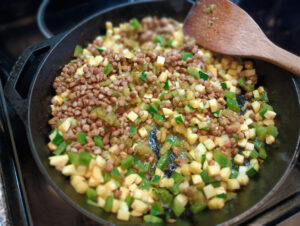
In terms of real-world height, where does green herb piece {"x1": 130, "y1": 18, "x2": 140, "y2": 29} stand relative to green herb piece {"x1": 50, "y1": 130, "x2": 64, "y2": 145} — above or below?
above

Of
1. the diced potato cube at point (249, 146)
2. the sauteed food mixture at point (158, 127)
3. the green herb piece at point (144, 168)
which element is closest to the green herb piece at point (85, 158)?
the sauteed food mixture at point (158, 127)

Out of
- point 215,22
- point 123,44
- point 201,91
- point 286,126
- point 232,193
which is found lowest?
point 232,193

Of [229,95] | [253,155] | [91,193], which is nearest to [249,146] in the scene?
[253,155]

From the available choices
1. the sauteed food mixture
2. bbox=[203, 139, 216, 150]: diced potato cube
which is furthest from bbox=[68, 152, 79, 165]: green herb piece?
bbox=[203, 139, 216, 150]: diced potato cube

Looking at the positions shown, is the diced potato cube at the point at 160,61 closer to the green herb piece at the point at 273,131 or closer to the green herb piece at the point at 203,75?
the green herb piece at the point at 203,75

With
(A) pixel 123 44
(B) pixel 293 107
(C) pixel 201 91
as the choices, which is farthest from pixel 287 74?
(A) pixel 123 44

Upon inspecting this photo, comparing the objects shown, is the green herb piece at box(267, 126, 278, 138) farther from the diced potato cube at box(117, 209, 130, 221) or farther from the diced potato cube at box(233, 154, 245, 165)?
the diced potato cube at box(117, 209, 130, 221)

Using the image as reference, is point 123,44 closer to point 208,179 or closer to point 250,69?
point 250,69
